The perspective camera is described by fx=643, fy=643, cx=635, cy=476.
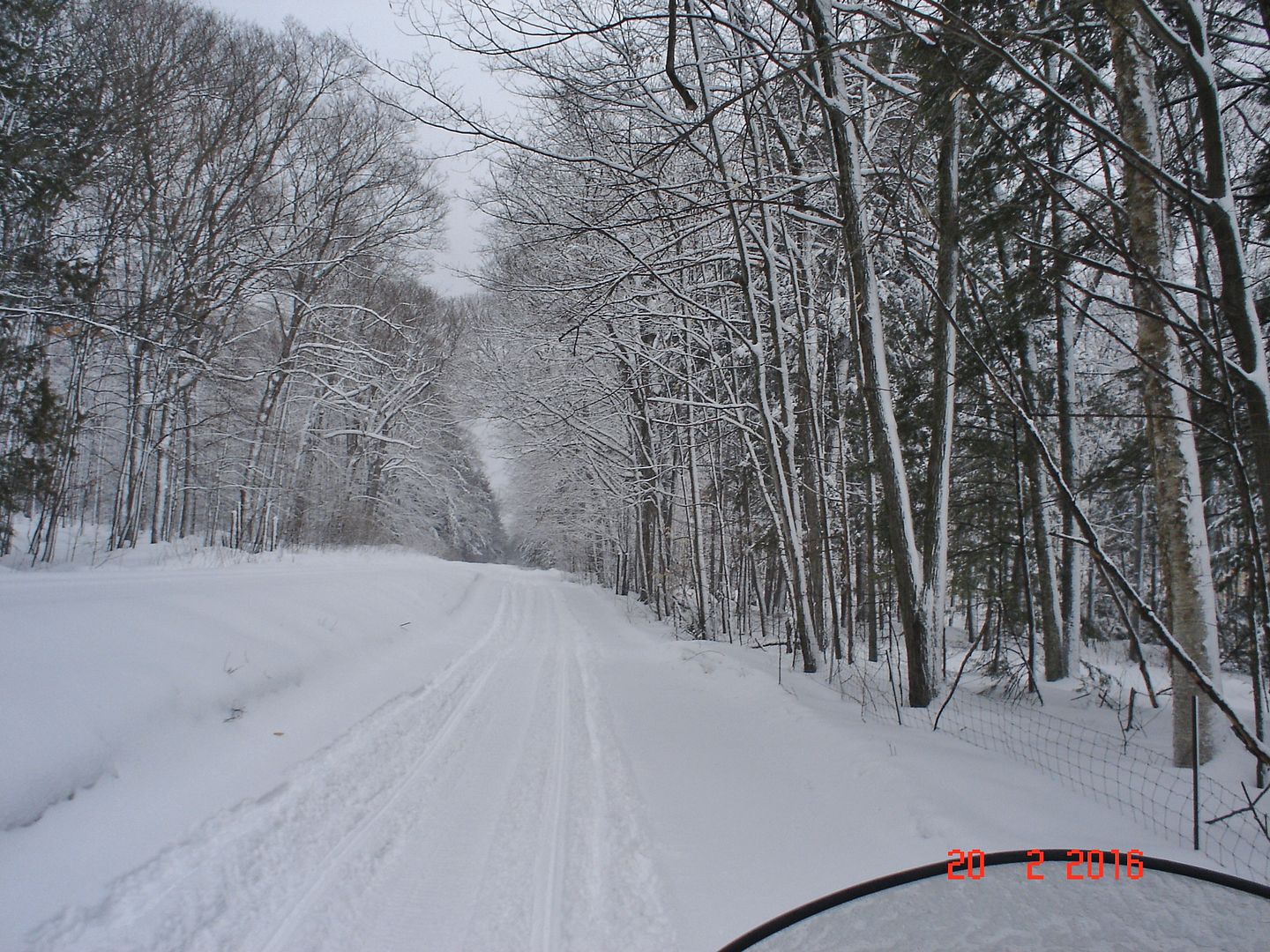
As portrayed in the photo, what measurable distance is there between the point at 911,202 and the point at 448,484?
25654 millimetres

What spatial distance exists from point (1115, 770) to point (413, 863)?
179 inches

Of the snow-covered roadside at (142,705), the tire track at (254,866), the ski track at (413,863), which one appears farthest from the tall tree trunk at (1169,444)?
the snow-covered roadside at (142,705)

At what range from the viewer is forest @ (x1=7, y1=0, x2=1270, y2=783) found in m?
3.89

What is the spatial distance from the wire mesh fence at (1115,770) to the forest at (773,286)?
0.32m

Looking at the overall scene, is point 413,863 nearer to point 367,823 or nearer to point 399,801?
point 367,823

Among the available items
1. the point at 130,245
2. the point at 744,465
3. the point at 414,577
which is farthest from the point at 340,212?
the point at 744,465

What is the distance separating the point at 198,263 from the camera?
514 inches

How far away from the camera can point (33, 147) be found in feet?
23.2

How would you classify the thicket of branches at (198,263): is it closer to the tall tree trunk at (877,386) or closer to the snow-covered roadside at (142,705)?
the snow-covered roadside at (142,705)

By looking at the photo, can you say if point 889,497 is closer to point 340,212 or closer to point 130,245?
point 130,245
